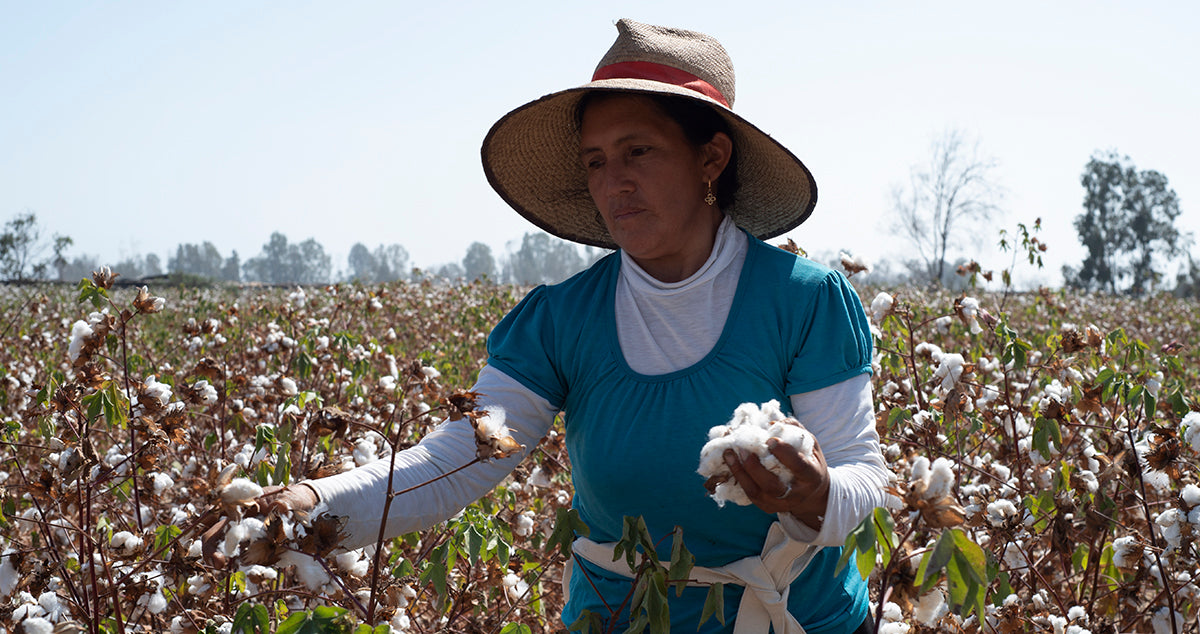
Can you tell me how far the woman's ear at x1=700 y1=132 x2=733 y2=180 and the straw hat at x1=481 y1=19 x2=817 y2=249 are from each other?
4cm

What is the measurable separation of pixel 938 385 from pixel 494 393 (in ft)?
5.00

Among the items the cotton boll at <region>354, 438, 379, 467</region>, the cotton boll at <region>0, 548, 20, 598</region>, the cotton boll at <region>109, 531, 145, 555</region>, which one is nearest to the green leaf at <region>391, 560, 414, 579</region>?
the cotton boll at <region>354, 438, 379, 467</region>

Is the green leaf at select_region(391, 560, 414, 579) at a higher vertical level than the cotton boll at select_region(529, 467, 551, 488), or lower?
higher

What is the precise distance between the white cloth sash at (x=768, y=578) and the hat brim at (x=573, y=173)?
0.76 m

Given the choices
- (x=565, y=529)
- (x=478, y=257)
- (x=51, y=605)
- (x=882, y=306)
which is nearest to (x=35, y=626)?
(x=51, y=605)

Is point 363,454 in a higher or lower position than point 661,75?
lower

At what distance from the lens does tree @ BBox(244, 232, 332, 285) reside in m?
124

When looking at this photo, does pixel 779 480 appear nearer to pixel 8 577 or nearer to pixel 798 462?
pixel 798 462

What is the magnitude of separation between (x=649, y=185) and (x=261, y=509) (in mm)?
869

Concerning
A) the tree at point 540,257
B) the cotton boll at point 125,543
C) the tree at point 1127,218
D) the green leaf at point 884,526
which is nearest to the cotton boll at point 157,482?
the cotton boll at point 125,543

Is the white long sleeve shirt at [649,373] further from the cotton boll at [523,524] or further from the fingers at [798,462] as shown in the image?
the cotton boll at [523,524]

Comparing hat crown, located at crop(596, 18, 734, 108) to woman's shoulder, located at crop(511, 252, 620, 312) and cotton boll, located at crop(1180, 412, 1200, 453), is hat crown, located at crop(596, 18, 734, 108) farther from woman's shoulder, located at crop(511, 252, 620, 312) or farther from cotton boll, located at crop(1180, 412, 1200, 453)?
cotton boll, located at crop(1180, 412, 1200, 453)

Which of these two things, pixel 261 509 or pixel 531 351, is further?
pixel 531 351

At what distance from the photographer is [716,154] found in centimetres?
176
